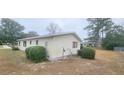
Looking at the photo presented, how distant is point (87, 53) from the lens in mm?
3861

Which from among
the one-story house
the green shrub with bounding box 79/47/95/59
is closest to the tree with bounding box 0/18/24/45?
the one-story house

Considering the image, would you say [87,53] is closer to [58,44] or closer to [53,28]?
[58,44]

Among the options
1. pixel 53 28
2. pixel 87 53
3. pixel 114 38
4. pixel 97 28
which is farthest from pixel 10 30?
pixel 114 38

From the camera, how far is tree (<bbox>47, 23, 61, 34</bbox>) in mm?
3793

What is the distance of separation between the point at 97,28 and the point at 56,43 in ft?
2.53

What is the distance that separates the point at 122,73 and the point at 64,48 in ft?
3.64

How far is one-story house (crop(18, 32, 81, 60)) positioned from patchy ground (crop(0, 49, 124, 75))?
143 mm

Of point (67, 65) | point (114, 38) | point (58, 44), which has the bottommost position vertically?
point (67, 65)

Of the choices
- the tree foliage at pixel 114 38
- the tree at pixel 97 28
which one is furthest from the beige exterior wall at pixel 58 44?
the tree foliage at pixel 114 38

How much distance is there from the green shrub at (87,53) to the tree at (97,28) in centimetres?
16

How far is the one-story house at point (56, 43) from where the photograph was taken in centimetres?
383
